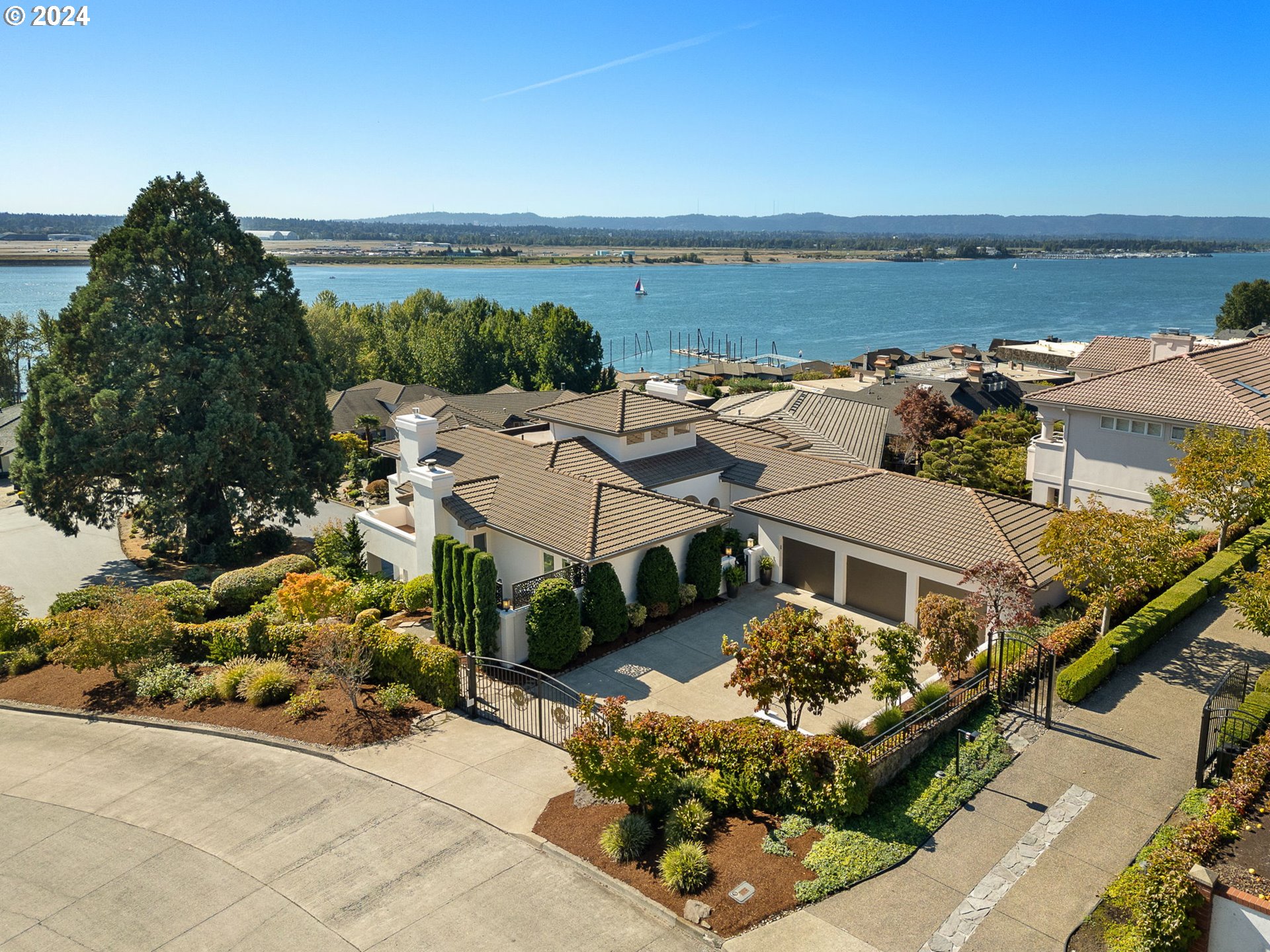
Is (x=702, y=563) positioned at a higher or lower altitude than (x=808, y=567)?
higher

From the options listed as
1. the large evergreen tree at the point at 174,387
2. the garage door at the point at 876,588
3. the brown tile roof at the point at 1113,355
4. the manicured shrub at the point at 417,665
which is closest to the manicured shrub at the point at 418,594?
the manicured shrub at the point at 417,665

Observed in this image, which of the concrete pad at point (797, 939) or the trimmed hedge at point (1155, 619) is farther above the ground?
the trimmed hedge at point (1155, 619)

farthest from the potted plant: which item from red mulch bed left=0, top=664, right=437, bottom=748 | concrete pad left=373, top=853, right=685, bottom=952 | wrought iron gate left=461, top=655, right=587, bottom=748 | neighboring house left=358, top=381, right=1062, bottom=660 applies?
concrete pad left=373, top=853, right=685, bottom=952

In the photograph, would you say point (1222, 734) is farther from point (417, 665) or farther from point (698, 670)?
point (417, 665)

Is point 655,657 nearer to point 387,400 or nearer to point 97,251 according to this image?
point 97,251

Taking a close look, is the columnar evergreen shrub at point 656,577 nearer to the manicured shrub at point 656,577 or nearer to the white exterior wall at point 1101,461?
the manicured shrub at point 656,577

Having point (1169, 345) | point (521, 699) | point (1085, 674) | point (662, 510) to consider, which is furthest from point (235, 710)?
point (1169, 345)
